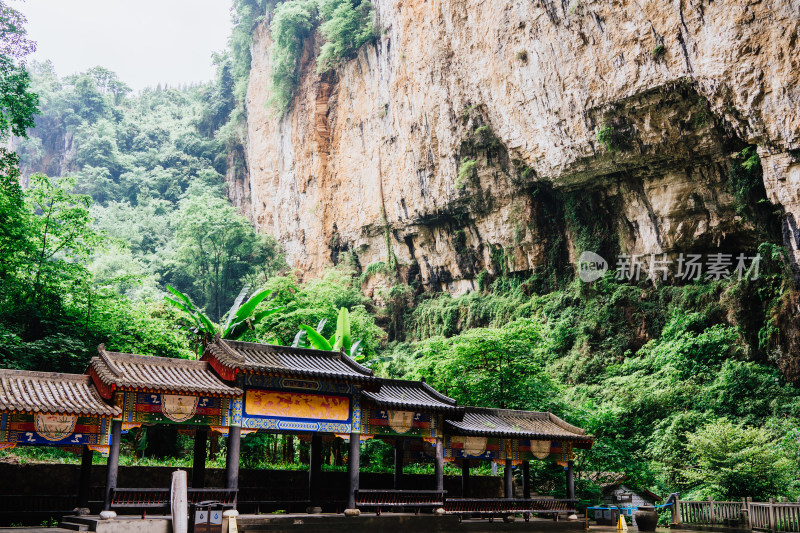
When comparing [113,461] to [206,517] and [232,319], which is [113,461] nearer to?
[206,517]

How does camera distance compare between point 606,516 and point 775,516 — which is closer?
point 775,516

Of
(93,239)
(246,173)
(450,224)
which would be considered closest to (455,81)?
(450,224)

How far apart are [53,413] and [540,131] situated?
75.9 feet

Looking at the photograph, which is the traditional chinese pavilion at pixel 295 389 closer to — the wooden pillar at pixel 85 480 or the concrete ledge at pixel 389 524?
the concrete ledge at pixel 389 524

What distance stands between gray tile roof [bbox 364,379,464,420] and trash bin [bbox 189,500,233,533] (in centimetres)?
435

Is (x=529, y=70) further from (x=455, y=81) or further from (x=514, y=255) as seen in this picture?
(x=514, y=255)

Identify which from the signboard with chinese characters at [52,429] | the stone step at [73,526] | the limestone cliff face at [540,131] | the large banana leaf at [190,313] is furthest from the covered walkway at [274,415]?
the limestone cliff face at [540,131]

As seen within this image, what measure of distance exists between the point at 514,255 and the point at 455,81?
9.31 metres

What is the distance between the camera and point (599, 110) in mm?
26938

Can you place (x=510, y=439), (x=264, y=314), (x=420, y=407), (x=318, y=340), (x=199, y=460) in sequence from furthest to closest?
(x=318, y=340)
(x=264, y=314)
(x=510, y=439)
(x=420, y=407)
(x=199, y=460)

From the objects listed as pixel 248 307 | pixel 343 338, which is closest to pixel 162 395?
pixel 248 307

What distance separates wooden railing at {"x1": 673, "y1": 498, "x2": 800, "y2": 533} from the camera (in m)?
16.1

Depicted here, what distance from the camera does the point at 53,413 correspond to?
11867mm

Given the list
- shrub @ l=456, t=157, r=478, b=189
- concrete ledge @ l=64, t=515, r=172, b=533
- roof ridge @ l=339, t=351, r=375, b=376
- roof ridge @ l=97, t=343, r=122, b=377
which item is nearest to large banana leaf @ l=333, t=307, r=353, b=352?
roof ridge @ l=339, t=351, r=375, b=376
